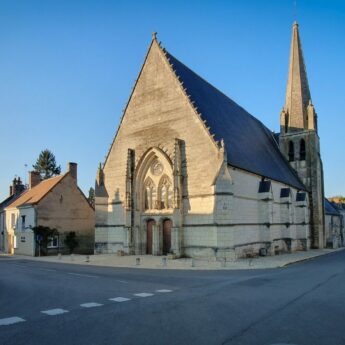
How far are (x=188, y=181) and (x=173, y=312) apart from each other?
15.8 m

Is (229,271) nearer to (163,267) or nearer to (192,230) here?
(163,267)

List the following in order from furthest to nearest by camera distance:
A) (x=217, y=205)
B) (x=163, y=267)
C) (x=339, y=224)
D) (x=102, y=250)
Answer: (x=339, y=224) → (x=102, y=250) → (x=217, y=205) → (x=163, y=267)

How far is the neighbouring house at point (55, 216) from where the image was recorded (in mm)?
30281

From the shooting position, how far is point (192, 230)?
75.1ft

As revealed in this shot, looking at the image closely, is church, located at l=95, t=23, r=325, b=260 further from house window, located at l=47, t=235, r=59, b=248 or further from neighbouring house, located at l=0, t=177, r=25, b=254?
neighbouring house, located at l=0, t=177, r=25, b=254

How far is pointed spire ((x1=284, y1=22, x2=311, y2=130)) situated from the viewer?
38.4m

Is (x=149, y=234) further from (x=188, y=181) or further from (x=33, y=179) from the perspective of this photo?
(x=33, y=179)

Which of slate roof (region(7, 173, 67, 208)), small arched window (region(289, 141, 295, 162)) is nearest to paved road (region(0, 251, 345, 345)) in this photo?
slate roof (region(7, 173, 67, 208))

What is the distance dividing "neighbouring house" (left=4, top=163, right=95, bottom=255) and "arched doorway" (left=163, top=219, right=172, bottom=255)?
10855 mm

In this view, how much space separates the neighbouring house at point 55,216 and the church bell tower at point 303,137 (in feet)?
71.0

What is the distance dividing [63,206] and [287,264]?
803 inches

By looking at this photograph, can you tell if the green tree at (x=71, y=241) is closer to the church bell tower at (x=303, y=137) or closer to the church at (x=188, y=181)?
the church at (x=188, y=181)

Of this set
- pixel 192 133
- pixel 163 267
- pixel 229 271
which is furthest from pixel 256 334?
pixel 192 133

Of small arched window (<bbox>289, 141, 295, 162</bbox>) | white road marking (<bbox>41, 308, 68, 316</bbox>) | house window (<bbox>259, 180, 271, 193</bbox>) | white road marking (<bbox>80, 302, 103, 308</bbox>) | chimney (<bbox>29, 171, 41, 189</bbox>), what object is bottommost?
white road marking (<bbox>80, 302, 103, 308</bbox>)
